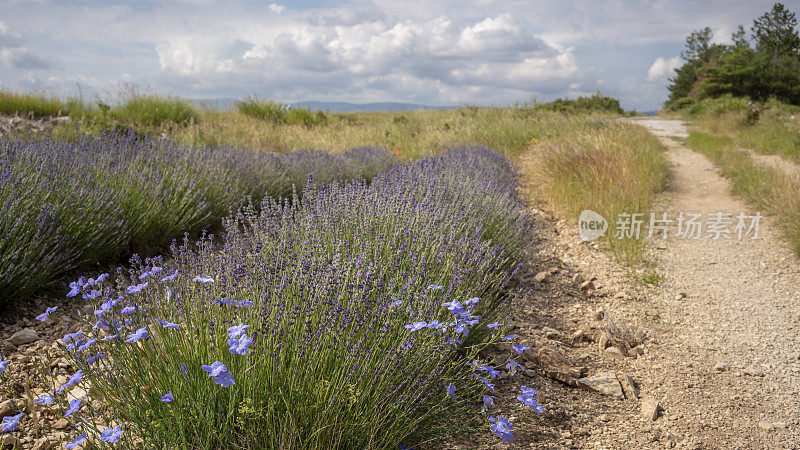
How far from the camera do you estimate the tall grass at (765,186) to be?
533 centimetres

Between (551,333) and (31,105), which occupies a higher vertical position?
(31,105)

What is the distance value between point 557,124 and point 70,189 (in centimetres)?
966

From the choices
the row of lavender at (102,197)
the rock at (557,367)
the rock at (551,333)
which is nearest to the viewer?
the rock at (557,367)

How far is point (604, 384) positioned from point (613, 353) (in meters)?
0.50

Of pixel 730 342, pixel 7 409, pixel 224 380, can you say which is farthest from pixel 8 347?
pixel 730 342

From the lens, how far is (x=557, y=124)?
1087 centimetres

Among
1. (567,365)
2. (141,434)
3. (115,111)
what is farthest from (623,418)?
(115,111)

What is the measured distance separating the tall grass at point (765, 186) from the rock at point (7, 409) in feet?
21.0

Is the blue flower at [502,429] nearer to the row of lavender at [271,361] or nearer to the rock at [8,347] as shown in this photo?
the row of lavender at [271,361]

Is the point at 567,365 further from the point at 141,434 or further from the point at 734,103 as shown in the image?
the point at 734,103

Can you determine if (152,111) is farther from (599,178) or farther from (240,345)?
(240,345)

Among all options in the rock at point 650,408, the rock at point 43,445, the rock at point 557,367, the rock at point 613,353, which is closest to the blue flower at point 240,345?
the rock at point 43,445

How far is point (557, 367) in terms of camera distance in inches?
111

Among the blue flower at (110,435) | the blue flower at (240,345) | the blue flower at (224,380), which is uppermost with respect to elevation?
the blue flower at (240,345)
